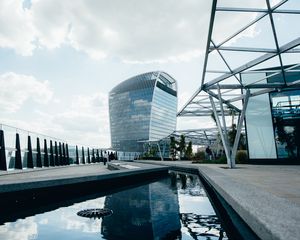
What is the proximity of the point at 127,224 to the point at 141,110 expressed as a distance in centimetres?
13061

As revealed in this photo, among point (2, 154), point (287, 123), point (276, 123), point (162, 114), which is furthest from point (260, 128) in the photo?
point (162, 114)

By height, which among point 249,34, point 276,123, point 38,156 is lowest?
point 38,156

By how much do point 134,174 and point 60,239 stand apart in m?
9.58

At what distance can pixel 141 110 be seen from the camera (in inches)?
5340

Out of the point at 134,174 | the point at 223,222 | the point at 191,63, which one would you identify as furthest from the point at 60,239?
the point at 191,63

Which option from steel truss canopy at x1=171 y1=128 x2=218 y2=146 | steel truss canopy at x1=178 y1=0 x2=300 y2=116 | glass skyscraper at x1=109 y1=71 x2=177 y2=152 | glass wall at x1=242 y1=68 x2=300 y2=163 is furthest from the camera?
glass skyscraper at x1=109 y1=71 x2=177 y2=152

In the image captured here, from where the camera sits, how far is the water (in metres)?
4.57

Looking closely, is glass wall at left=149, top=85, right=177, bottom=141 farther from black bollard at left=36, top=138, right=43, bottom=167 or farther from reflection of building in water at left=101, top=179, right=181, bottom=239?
reflection of building in water at left=101, top=179, right=181, bottom=239

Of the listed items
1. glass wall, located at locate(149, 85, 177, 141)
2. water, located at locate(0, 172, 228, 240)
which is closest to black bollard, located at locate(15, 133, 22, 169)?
water, located at locate(0, 172, 228, 240)

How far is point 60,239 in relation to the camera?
441 cm

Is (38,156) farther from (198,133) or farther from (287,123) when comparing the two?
(198,133)

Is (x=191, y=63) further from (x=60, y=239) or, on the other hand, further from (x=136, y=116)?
(x=136, y=116)

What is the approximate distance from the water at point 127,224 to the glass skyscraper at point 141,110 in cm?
12313

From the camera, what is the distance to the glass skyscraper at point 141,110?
438 feet
